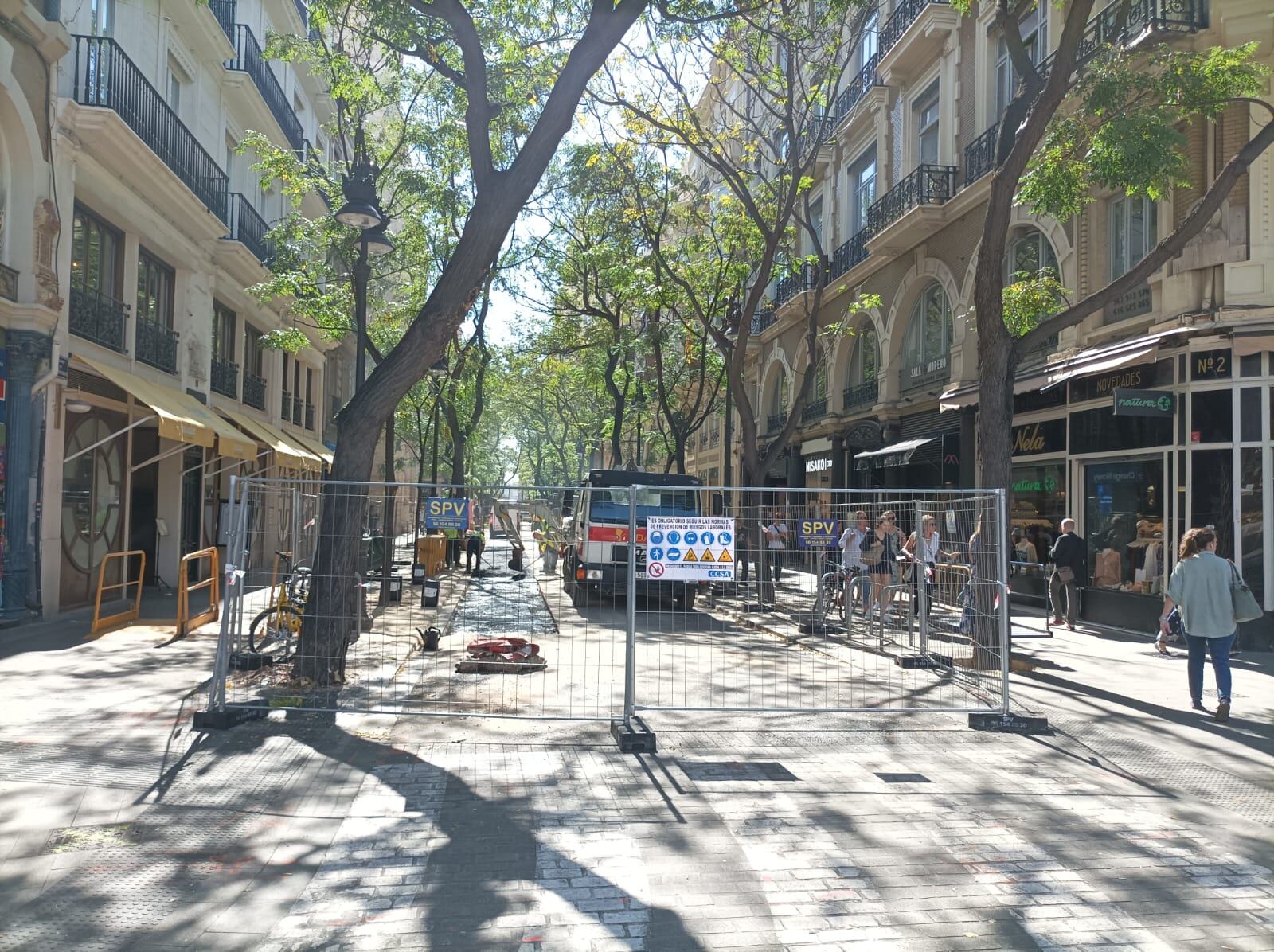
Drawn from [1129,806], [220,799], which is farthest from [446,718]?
[1129,806]

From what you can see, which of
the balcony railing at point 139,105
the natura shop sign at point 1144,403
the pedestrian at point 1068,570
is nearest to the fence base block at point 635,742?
the pedestrian at point 1068,570

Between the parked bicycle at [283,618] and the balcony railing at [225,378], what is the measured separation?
1279 centimetres

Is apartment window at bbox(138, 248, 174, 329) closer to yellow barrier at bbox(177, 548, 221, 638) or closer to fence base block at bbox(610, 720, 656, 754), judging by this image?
yellow barrier at bbox(177, 548, 221, 638)

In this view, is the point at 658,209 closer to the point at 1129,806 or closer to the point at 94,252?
the point at 94,252

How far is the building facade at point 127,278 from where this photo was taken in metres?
12.2

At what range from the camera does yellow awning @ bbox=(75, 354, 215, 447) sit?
13406 mm

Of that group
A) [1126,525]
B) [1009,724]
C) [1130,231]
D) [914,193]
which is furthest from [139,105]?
[1126,525]

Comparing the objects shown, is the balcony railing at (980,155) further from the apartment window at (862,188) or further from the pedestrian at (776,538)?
the pedestrian at (776,538)

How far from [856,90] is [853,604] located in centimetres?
2065

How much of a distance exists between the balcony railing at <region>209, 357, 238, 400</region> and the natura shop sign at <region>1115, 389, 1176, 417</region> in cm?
1787

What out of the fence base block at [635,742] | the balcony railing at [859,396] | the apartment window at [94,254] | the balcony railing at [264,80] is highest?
the balcony railing at [264,80]

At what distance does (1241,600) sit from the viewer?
8016mm

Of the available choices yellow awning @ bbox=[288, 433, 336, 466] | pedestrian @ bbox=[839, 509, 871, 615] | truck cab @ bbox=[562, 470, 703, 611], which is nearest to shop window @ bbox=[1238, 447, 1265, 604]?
pedestrian @ bbox=[839, 509, 871, 615]

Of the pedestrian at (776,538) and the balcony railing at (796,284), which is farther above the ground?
the balcony railing at (796,284)
